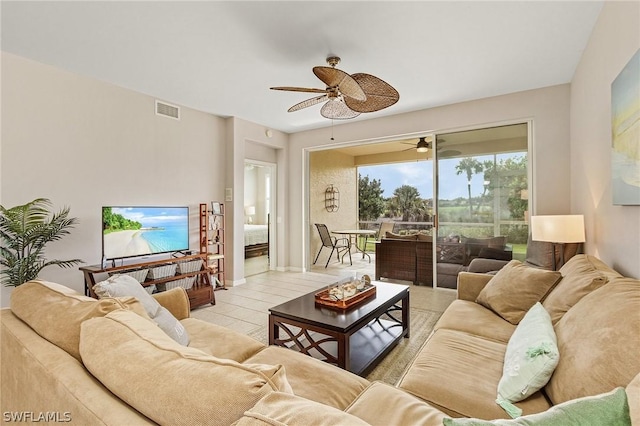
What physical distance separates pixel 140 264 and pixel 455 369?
3331 mm

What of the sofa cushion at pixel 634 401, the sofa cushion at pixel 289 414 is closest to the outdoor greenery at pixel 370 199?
the sofa cushion at pixel 634 401

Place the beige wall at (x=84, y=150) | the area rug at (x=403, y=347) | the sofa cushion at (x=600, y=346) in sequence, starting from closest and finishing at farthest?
1. the sofa cushion at (x=600, y=346)
2. the area rug at (x=403, y=347)
3. the beige wall at (x=84, y=150)

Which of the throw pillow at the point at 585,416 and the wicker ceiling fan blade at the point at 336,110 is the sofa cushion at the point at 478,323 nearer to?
the throw pillow at the point at 585,416

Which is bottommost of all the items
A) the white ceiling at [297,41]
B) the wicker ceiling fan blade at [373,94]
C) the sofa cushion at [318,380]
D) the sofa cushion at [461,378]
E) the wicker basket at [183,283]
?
the wicker basket at [183,283]

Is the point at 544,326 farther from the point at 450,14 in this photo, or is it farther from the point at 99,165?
the point at 99,165

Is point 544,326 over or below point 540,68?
below

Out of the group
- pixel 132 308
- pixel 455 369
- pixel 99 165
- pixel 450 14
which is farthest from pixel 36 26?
pixel 455 369

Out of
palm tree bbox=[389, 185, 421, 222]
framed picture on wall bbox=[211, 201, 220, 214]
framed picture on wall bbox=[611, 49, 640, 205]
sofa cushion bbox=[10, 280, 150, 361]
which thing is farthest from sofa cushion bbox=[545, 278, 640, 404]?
palm tree bbox=[389, 185, 421, 222]

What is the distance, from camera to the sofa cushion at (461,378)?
1.20 m

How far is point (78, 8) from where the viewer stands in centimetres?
229

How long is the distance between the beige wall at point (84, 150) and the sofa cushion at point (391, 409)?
11.8ft

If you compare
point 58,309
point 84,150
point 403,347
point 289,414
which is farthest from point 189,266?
point 289,414

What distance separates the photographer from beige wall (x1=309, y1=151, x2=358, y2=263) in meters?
6.66

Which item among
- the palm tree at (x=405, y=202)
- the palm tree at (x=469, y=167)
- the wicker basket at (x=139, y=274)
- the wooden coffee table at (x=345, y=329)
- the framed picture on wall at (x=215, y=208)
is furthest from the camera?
the palm tree at (x=405, y=202)
